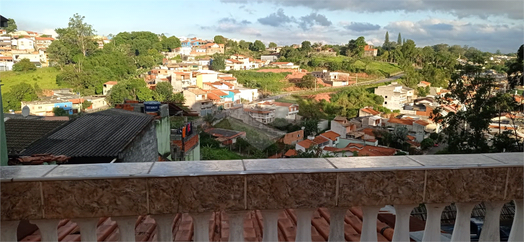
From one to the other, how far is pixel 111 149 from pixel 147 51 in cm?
5744

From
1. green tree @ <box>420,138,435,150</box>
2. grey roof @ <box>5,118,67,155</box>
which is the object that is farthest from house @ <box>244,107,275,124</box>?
grey roof @ <box>5,118,67,155</box>

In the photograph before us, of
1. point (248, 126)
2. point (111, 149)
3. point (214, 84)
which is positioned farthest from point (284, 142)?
point (111, 149)

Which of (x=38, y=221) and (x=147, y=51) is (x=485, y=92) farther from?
(x=147, y=51)

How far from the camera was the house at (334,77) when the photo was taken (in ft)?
167

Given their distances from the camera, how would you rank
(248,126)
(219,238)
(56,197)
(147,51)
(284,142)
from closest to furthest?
(56,197) → (219,238) → (284,142) → (248,126) → (147,51)

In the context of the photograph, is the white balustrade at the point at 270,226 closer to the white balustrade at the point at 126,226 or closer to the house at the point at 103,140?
the white balustrade at the point at 126,226

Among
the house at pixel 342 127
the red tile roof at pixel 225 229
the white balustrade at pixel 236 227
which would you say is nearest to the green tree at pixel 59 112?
Result: the house at pixel 342 127

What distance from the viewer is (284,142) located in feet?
100

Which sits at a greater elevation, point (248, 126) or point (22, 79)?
point (22, 79)

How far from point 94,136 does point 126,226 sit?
24.1 feet

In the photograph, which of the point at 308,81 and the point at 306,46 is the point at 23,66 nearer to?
the point at 308,81

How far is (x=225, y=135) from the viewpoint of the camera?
3000 centimetres

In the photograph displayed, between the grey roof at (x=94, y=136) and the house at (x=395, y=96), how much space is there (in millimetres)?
35852

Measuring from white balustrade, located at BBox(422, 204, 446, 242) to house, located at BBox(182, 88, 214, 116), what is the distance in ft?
117
